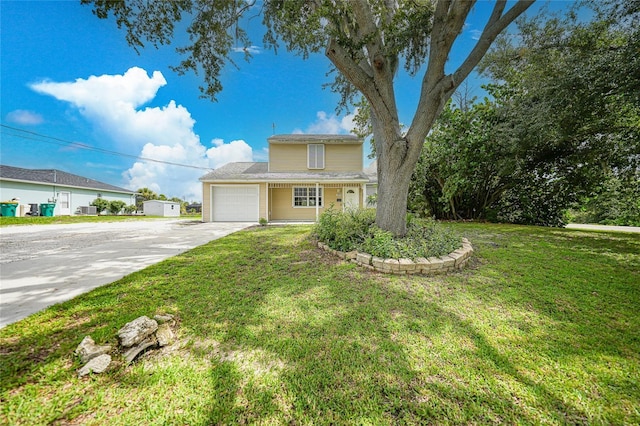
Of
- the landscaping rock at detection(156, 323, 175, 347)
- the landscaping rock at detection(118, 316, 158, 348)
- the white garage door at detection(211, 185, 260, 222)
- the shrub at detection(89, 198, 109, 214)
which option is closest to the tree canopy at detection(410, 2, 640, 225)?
the white garage door at detection(211, 185, 260, 222)

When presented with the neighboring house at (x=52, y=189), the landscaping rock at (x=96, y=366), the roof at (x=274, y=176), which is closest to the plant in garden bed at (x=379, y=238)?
the landscaping rock at (x=96, y=366)

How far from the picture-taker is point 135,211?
21484mm

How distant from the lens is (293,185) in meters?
12.8

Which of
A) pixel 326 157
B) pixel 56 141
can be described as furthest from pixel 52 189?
pixel 326 157

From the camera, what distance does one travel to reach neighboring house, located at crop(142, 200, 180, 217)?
21672 mm

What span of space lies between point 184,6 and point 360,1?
4.08m

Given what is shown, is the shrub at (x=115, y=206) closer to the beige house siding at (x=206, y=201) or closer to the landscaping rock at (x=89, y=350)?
the beige house siding at (x=206, y=201)

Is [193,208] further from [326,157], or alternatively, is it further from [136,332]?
[136,332]

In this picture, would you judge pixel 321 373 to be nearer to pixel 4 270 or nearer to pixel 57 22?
pixel 4 270

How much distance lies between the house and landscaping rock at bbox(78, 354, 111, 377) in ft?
34.6

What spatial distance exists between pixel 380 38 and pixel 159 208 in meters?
24.5

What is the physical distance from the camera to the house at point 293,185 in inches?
480

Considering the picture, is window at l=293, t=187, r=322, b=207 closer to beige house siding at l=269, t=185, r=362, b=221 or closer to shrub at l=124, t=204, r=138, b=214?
beige house siding at l=269, t=185, r=362, b=221

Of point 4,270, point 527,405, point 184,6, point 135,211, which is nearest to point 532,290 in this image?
point 527,405
